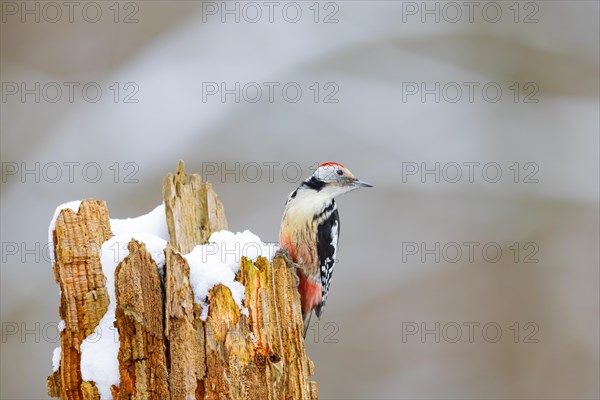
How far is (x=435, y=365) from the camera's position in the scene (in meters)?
6.64

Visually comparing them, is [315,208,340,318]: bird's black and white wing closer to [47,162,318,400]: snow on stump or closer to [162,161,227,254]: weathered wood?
[162,161,227,254]: weathered wood

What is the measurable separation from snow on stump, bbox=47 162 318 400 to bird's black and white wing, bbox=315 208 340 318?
849 millimetres

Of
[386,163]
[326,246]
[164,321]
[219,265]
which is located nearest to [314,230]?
[326,246]

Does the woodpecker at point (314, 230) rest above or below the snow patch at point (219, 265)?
above

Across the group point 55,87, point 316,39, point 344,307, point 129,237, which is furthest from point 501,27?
point 129,237

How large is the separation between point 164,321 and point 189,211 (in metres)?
0.97

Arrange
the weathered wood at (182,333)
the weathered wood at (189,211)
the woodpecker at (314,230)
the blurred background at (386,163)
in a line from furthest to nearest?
the blurred background at (386,163)
the woodpecker at (314,230)
the weathered wood at (189,211)
the weathered wood at (182,333)

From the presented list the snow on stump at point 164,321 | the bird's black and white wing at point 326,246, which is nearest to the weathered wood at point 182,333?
the snow on stump at point 164,321

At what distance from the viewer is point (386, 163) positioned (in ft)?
22.8

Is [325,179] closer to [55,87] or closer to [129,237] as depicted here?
[129,237]

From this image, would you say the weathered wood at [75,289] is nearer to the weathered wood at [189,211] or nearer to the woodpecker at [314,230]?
the weathered wood at [189,211]

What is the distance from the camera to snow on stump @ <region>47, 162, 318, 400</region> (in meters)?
2.37

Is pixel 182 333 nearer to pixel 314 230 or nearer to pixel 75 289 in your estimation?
pixel 75 289

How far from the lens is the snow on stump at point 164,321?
2369mm
